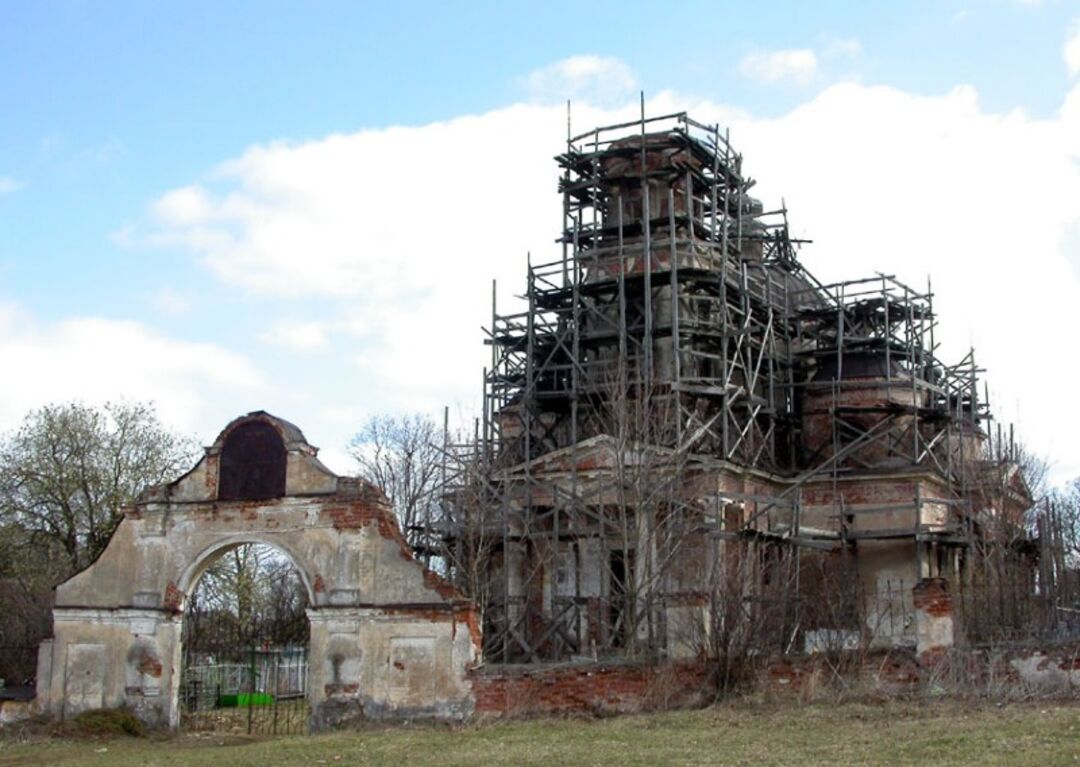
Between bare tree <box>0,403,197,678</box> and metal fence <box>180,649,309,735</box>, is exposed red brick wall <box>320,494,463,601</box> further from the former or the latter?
bare tree <box>0,403,197,678</box>

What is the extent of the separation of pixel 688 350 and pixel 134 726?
628 inches

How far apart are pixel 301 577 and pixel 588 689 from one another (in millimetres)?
4716

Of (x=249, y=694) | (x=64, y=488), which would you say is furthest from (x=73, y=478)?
(x=249, y=694)

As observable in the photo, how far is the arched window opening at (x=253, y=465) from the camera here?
19.8 meters

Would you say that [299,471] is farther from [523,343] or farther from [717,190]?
[717,190]

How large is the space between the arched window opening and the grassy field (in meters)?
3.65

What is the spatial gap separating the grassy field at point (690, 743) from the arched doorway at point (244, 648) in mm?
2810

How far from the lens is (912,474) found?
3148cm

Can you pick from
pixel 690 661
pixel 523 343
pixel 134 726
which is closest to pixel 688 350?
pixel 523 343

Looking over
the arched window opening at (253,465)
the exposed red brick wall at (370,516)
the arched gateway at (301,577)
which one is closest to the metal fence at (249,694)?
the arched gateway at (301,577)

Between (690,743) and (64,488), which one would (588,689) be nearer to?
(690,743)

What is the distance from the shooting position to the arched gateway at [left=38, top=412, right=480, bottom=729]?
731 inches

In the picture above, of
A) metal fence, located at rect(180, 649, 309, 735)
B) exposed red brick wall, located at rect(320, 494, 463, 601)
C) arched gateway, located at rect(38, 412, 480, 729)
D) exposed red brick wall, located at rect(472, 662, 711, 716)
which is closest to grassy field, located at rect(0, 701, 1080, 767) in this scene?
exposed red brick wall, located at rect(472, 662, 711, 716)

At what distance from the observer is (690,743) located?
14.3 m
